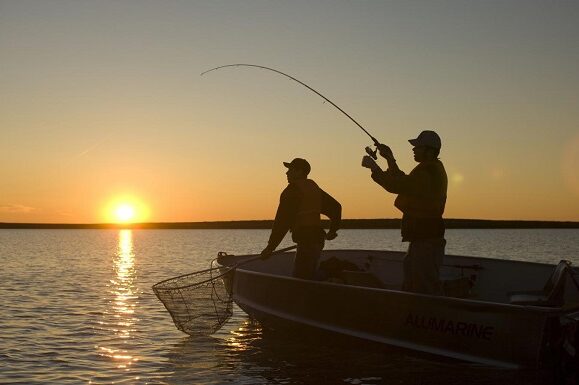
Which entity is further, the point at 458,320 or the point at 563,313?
the point at 458,320

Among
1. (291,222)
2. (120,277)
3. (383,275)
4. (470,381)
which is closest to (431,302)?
(470,381)

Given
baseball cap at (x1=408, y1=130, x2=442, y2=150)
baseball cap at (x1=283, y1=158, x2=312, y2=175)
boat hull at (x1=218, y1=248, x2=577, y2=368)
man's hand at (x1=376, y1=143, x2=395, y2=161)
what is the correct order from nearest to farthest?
boat hull at (x1=218, y1=248, x2=577, y2=368) < baseball cap at (x1=408, y1=130, x2=442, y2=150) < man's hand at (x1=376, y1=143, x2=395, y2=161) < baseball cap at (x1=283, y1=158, x2=312, y2=175)

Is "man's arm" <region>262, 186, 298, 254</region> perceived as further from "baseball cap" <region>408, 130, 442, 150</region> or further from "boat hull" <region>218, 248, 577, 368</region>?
"baseball cap" <region>408, 130, 442, 150</region>

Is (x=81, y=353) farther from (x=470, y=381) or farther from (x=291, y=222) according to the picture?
(x=470, y=381)

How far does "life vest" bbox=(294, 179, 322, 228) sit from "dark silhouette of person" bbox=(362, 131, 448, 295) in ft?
5.87

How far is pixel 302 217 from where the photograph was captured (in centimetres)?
1047

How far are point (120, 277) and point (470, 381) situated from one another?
2069 cm

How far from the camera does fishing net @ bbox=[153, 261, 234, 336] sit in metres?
11.6

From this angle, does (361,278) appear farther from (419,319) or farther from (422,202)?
(422,202)

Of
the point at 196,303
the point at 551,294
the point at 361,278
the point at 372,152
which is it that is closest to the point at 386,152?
the point at 372,152

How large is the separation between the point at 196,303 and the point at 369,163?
4.59 metres

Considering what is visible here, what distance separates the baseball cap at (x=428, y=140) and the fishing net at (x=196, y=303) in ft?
14.5

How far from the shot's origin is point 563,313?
779cm

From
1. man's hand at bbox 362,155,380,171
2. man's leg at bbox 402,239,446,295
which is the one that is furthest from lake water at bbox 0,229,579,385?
man's hand at bbox 362,155,380,171
